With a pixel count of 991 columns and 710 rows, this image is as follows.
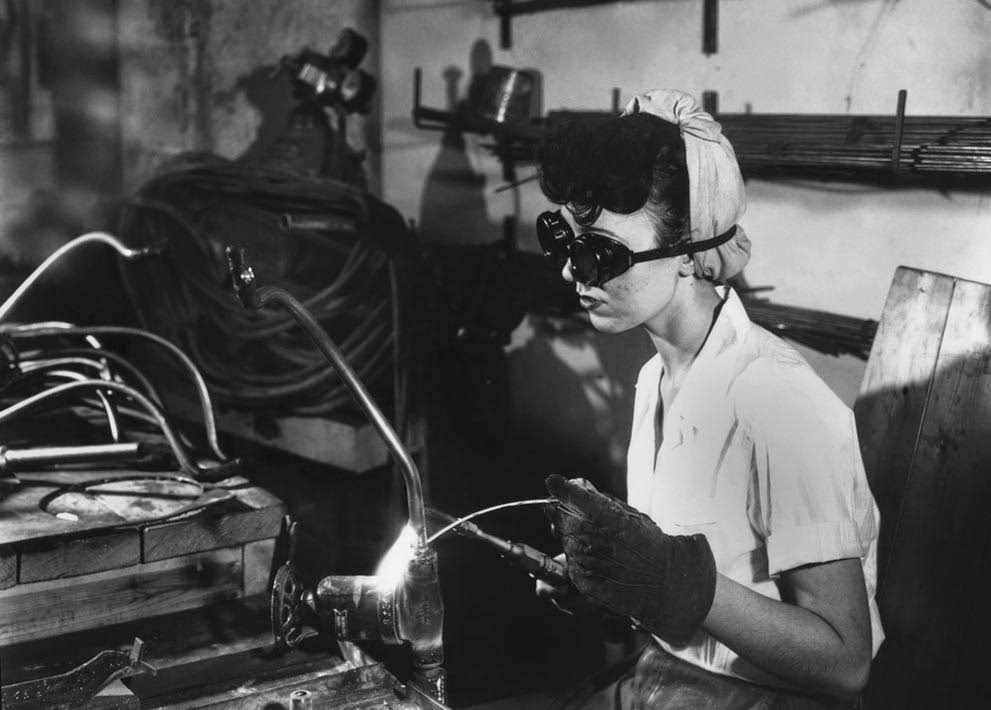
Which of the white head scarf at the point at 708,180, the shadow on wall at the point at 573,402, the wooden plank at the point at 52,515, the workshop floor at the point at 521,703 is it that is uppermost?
the white head scarf at the point at 708,180

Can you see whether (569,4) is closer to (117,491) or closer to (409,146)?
(409,146)

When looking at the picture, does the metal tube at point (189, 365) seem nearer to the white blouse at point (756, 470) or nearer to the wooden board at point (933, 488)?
the white blouse at point (756, 470)

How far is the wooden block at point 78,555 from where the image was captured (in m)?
1.84

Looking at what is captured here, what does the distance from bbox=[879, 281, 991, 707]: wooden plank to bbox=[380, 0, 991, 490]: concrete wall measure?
0.43 meters

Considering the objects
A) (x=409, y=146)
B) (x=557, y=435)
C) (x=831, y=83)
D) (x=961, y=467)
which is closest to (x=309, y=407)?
(x=557, y=435)

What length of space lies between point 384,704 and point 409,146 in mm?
3737

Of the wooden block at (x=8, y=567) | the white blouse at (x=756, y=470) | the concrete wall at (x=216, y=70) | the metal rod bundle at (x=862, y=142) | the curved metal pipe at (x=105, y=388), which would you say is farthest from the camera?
the concrete wall at (x=216, y=70)

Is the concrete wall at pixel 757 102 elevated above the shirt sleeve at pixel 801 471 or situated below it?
above

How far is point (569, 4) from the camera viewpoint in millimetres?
3867

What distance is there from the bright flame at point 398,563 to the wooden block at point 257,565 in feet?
2.11

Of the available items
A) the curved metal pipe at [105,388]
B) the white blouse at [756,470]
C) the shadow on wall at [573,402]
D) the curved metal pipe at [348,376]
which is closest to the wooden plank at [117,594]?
the curved metal pipe at [105,388]

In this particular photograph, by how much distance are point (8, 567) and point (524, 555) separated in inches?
37.0

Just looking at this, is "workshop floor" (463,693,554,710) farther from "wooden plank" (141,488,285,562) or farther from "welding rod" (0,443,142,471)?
"welding rod" (0,443,142,471)

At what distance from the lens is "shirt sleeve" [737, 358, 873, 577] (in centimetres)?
146
